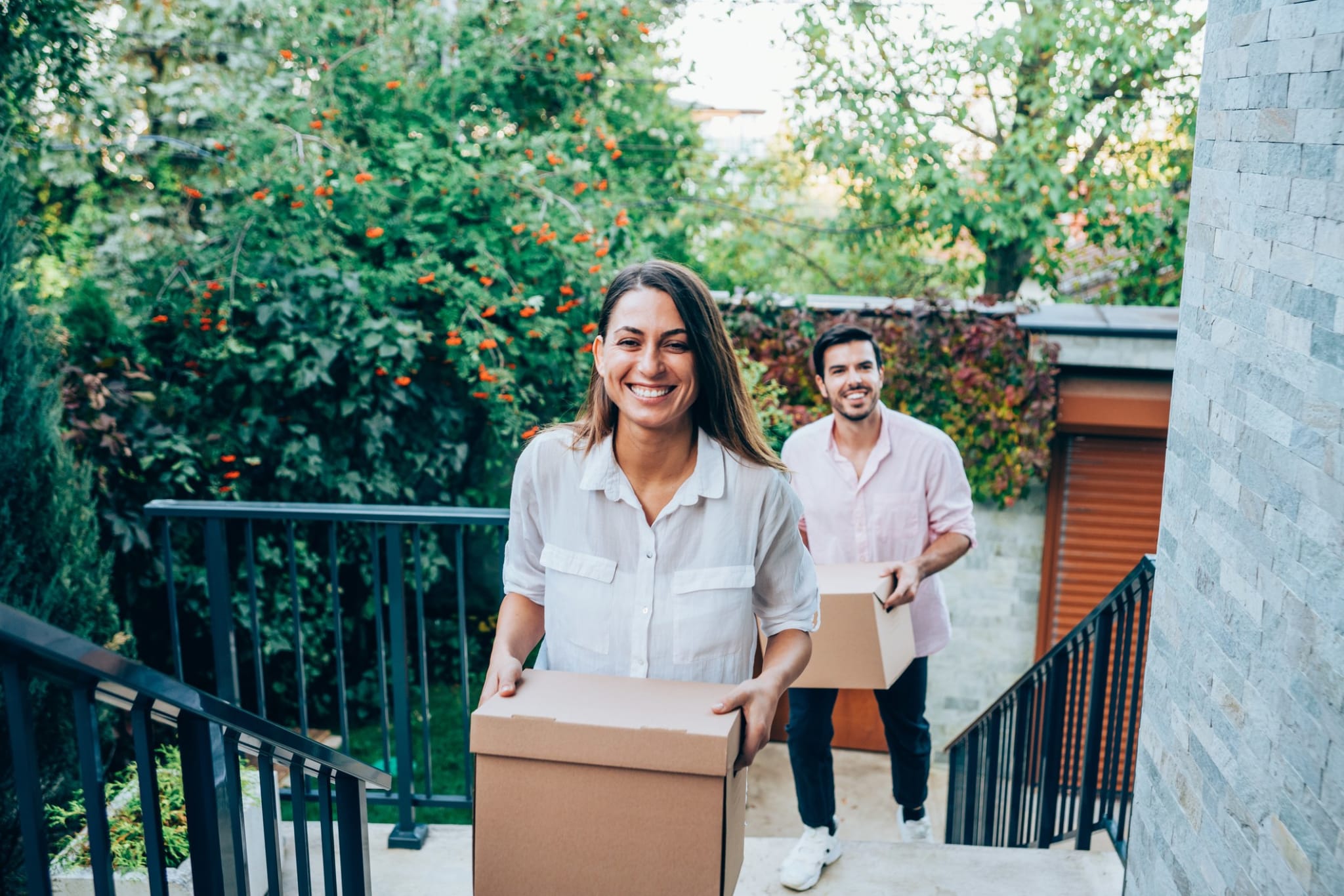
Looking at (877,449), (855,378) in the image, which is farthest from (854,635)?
(855,378)

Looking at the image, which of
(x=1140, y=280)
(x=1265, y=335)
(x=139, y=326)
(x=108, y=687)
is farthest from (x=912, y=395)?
(x=108, y=687)

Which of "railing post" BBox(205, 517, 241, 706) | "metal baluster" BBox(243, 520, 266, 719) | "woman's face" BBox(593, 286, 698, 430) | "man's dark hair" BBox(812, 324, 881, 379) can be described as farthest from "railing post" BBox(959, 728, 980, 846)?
"woman's face" BBox(593, 286, 698, 430)

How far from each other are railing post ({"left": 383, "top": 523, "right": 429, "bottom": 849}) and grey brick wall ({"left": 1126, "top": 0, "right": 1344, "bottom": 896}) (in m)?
1.84

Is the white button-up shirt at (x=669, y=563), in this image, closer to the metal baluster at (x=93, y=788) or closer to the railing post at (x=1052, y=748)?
the metal baluster at (x=93, y=788)

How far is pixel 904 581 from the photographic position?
2725 mm

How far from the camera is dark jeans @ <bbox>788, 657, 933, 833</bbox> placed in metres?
2.83

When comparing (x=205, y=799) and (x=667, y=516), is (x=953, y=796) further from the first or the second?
(x=205, y=799)

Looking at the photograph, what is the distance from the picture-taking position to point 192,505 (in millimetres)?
2912

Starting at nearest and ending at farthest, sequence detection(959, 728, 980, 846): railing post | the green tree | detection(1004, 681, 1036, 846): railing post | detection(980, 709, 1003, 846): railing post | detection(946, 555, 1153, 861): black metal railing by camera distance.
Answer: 1. detection(946, 555, 1153, 861): black metal railing
2. detection(1004, 681, 1036, 846): railing post
3. detection(980, 709, 1003, 846): railing post
4. detection(959, 728, 980, 846): railing post
5. the green tree

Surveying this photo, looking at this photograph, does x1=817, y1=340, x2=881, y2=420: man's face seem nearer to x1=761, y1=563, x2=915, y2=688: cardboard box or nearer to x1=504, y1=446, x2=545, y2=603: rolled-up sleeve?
x1=761, y1=563, x2=915, y2=688: cardboard box

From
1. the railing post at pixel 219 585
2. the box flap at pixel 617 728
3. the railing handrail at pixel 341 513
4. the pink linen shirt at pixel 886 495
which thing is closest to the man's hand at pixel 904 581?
the pink linen shirt at pixel 886 495

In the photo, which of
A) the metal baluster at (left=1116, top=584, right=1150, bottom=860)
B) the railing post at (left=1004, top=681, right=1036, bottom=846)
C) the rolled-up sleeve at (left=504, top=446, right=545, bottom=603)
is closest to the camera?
the rolled-up sleeve at (left=504, top=446, right=545, bottom=603)

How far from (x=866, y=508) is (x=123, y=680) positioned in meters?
2.12

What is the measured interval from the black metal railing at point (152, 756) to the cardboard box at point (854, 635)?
1.21 m
